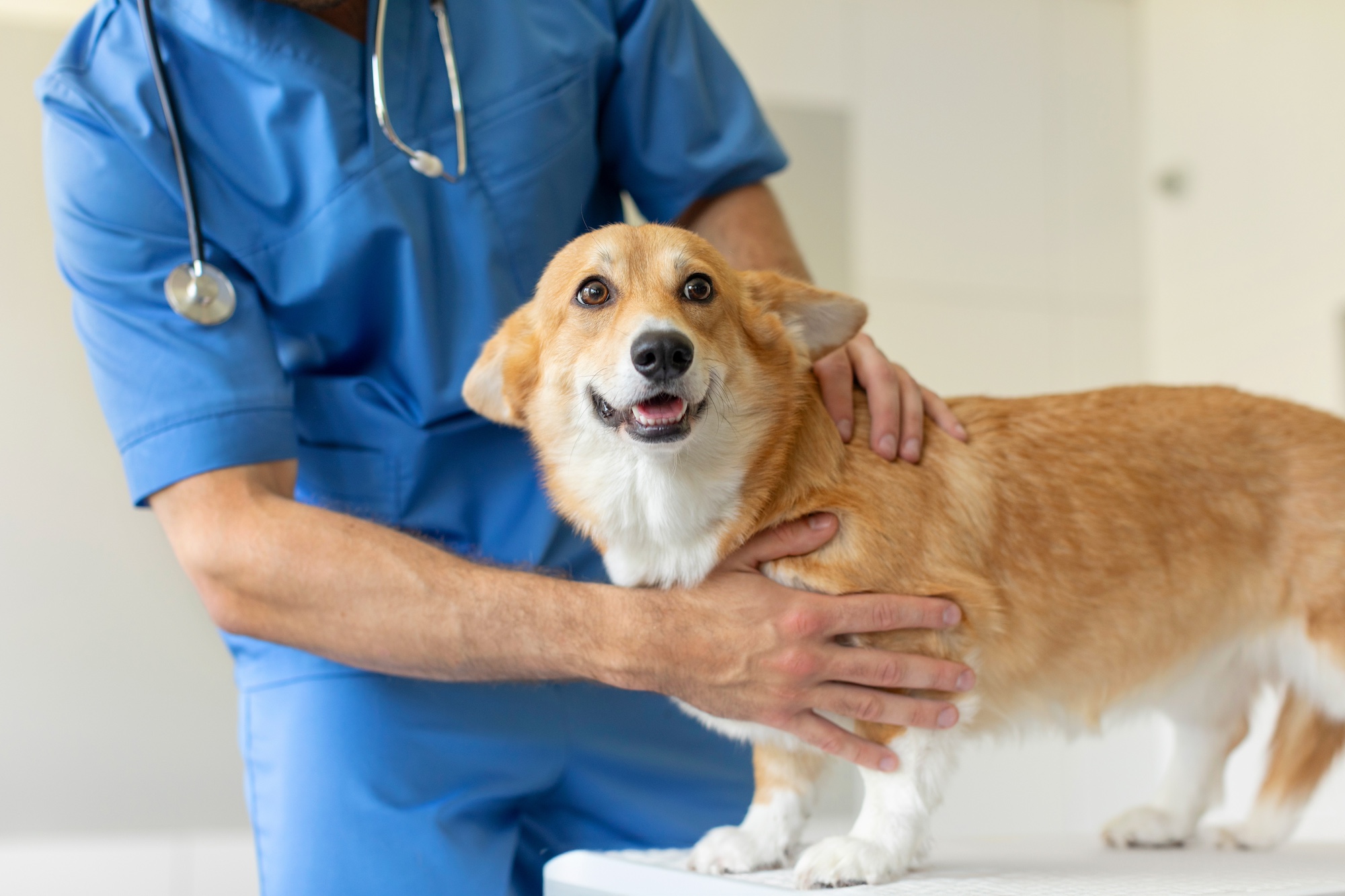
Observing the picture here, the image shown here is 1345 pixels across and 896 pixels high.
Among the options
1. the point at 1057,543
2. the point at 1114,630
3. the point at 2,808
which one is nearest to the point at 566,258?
the point at 1057,543

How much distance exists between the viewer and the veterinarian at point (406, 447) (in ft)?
3.75

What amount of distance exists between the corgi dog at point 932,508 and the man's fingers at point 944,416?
0.6 inches

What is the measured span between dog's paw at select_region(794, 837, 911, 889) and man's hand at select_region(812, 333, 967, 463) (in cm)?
41

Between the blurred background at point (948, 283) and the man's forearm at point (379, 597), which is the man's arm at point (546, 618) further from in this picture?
the blurred background at point (948, 283)

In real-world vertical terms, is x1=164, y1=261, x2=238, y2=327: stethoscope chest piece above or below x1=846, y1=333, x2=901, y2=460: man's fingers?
above

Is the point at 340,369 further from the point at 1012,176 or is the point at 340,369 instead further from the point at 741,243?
the point at 1012,176

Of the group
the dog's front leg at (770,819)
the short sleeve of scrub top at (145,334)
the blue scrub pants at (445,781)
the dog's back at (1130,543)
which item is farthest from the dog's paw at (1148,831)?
the short sleeve of scrub top at (145,334)

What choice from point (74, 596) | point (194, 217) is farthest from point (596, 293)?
point (74, 596)

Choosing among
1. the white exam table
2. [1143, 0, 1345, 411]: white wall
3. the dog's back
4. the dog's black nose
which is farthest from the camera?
[1143, 0, 1345, 411]: white wall

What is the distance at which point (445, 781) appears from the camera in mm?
1331

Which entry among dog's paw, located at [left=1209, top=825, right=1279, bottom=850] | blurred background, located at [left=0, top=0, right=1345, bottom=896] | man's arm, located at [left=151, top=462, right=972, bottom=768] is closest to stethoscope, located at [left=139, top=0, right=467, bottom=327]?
man's arm, located at [left=151, top=462, right=972, bottom=768]

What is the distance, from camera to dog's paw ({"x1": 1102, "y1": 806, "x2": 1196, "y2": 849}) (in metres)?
1.47

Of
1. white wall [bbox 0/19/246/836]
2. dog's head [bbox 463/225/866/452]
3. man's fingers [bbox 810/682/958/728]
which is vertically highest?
dog's head [bbox 463/225/866/452]

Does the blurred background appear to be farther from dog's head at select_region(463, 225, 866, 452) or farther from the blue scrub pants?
dog's head at select_region(463, 225, 866, 452)
